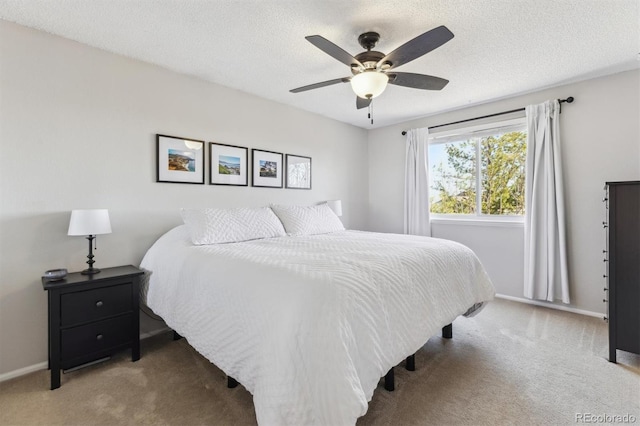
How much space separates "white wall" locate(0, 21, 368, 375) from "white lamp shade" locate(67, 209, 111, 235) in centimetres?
28

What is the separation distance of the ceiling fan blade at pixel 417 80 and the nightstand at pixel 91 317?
7.82ft

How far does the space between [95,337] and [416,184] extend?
3.85m

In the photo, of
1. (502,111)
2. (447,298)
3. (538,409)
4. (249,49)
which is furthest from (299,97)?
(538,409)

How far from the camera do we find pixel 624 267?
2.07 meters

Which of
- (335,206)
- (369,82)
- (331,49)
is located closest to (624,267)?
(369,82)

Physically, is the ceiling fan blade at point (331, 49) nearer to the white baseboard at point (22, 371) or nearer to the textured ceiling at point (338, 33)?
the textured ceiling at point (338, 33)

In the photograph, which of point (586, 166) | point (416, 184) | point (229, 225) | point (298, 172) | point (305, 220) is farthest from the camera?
point (416, 184)

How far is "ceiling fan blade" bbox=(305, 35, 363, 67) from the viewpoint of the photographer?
64.1 inches

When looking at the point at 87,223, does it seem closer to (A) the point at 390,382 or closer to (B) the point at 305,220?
(B) the point at 305,220

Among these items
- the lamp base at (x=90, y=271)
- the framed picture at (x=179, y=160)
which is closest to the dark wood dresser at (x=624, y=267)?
the framed picture at (x=179, y=160)

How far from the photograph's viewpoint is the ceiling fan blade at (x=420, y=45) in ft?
5.15

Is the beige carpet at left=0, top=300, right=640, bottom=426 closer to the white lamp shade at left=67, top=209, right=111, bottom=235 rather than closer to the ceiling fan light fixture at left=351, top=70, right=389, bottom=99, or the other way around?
the white lamp shade at left=67, top=209, right=111, bottom=235

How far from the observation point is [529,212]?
322 centimetres

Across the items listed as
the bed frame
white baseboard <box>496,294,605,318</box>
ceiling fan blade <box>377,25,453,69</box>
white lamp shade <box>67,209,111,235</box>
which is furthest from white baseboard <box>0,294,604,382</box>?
ceiling fan blade <box>377,25,453,69</box>
